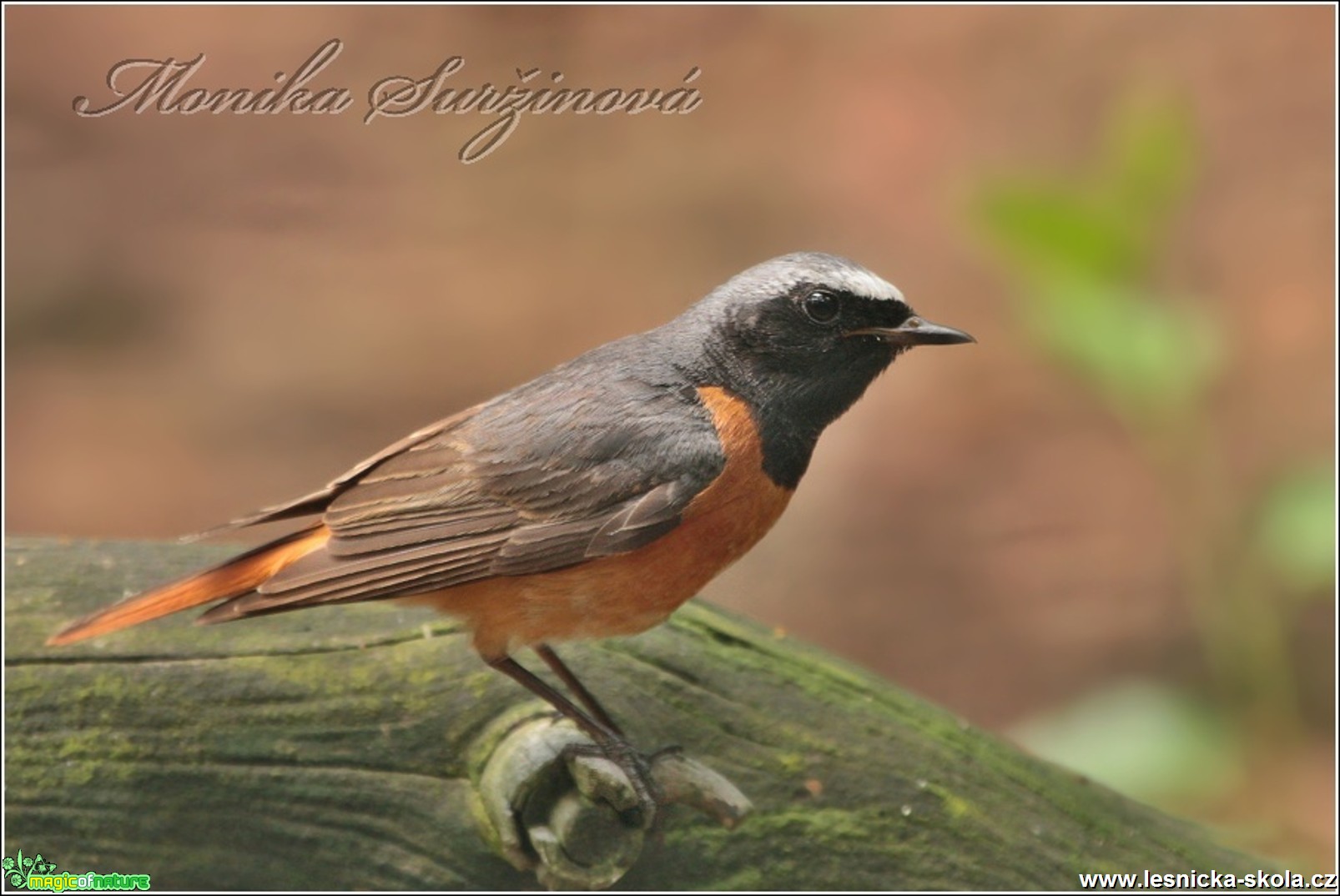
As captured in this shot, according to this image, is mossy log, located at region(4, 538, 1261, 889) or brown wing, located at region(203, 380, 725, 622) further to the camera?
mossy log, located at region(4, 538, 1261, 889)

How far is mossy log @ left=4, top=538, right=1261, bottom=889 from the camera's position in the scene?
3.80 meters

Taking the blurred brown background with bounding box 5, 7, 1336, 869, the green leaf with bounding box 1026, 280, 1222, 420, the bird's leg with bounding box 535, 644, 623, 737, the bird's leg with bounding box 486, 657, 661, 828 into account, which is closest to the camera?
the bird's leg with bounding box 486, 657, 661, 828

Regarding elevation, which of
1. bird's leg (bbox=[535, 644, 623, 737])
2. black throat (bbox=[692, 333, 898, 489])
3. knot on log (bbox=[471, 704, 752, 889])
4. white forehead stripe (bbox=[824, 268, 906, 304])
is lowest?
knot on log (bbox=[471, 704, 752, 889])

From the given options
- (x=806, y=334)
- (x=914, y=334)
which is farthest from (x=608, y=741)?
(x=914, y=334)

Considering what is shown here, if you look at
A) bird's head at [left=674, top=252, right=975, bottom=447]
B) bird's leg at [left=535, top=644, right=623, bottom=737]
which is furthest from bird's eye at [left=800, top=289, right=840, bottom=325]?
bird's leg at [left=535, top=644, right=623, bottom=737]

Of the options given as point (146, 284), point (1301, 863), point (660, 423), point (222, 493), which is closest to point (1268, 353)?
point (1301, 863)

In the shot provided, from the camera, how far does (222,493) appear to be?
826 centimetres

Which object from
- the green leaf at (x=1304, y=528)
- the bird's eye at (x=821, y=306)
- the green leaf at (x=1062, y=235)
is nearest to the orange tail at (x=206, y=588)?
the bird's eye at (x=821, y=306)

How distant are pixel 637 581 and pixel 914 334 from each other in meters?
0.94

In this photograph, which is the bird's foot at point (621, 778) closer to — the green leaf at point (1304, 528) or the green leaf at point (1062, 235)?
the green leaf at point (1062, 235)

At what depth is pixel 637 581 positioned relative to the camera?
3721 millimetres

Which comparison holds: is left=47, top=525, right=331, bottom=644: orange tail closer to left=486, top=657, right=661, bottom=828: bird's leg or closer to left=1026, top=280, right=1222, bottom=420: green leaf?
left=486, top=657, right=661, bottom=828: bird's leg

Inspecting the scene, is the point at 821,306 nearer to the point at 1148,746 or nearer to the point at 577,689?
the point at 577,689

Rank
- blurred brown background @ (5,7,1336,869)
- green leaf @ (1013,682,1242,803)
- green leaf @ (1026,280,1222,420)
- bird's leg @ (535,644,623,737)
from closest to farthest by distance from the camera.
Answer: bird's leg @ (535,644,623,737), green leaf @ (1026,280,1222,420), green leaf @ (1013,682,1242,803), blurred brown background @ (5,7,1336,869)
